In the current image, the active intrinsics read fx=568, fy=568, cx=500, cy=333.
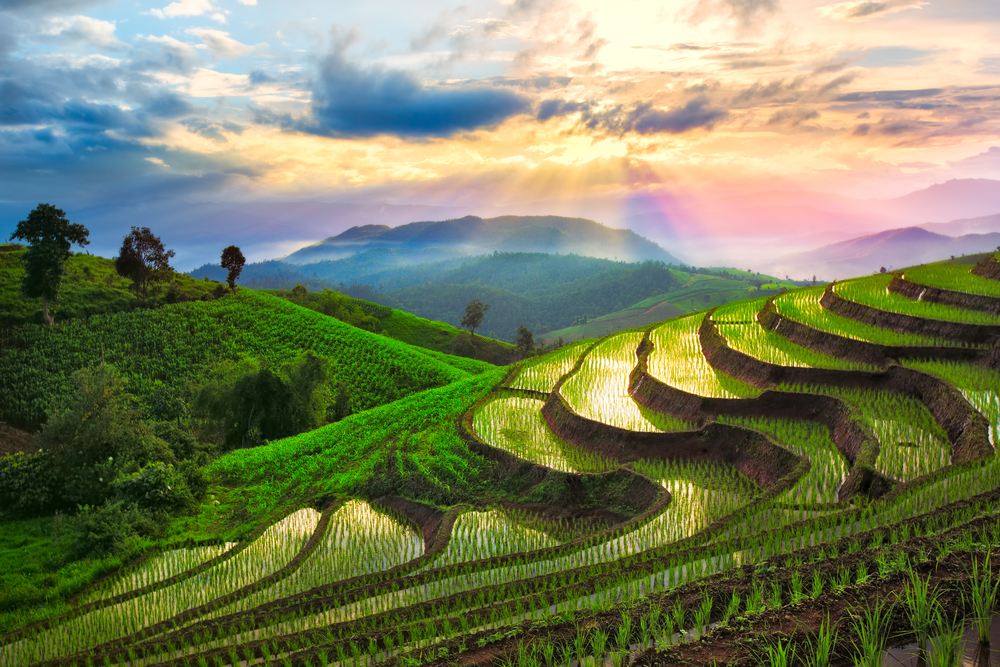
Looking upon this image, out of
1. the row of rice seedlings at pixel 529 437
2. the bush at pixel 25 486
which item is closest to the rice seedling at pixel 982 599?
the row of rice seedlings at pixel 529 437

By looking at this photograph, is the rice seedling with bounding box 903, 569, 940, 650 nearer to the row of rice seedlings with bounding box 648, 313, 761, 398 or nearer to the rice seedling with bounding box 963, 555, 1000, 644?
the rice seedling with bounding box 963, 555, 1000, 644

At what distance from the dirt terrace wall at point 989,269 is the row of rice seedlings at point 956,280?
0.23 m

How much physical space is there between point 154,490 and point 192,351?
24596mm

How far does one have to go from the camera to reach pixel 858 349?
1680cm

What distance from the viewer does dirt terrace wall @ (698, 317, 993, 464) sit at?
977 centimetres

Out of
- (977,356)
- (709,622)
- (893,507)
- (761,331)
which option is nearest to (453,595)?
(709,622)

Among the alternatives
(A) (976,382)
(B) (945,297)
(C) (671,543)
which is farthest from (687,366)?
(C) (671,543)

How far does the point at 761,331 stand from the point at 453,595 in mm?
18329

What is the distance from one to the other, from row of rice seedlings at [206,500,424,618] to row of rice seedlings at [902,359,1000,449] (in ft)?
35.4

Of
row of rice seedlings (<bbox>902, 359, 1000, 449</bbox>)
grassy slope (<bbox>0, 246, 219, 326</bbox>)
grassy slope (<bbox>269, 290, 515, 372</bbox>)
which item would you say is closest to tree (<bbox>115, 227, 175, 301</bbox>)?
grassy slope (<bbox>0, 246, 219, 326</bbox>)

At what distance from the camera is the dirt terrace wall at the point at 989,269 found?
2441 centimetres

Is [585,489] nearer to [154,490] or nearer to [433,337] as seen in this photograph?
[154,490]

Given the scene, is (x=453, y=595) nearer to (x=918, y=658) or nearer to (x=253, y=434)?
(x=918, y=658)

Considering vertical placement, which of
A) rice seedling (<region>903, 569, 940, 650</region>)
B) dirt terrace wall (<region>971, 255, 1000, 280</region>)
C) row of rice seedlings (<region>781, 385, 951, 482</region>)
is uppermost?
dirt terrace wall (<region>971, 255, 1000, 280</region>)
